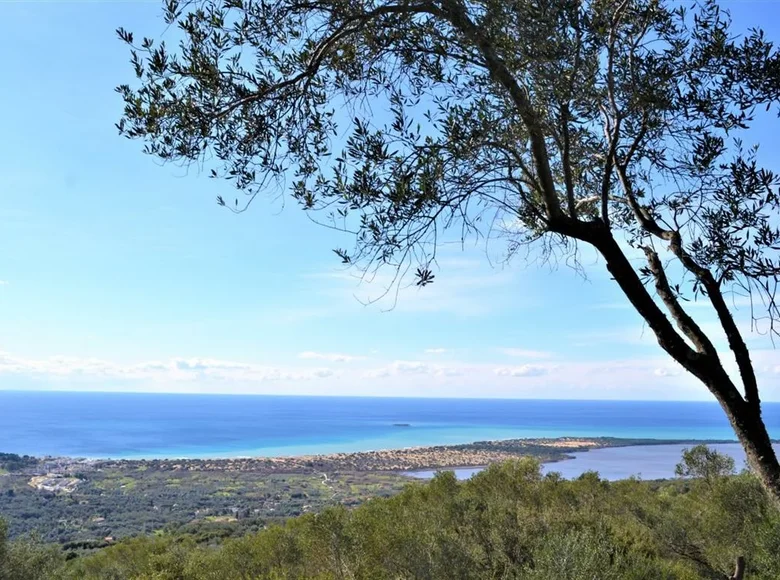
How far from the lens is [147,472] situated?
56938 millimetres

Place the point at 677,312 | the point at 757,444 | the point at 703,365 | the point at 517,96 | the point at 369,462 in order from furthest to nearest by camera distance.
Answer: the point at 369,462 < the point at 517,96 < the point at 677,312 < the point at 703,365 < the point at 757,444

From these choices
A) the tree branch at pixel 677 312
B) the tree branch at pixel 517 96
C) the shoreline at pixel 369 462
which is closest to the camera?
the tree branch at pixel 677 312

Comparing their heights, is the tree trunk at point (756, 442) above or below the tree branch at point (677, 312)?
below

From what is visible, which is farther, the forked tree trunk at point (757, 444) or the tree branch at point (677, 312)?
the tree branch at point (677, 312)

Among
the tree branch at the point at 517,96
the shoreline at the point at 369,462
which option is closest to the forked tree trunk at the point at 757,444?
the tree branch at the point at 517,96

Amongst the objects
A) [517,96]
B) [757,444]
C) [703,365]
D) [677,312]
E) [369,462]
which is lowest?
[369,462]

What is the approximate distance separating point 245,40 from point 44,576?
44.6 ft

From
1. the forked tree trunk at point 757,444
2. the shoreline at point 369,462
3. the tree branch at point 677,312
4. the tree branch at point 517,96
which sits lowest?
the shoreline at point 369,462

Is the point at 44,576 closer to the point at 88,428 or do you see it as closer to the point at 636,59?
the point at 636,59

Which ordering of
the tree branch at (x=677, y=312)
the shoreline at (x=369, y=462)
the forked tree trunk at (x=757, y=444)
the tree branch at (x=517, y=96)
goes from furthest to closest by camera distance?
1. the shoreline at (x=369, y=462)
2. the tree branch at (x=517, y=96)
3. the tree branch at (x=677, y=312)
4. the forked tree trunk at (x=757, y=444)

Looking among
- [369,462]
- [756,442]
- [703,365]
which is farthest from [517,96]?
[369,462]

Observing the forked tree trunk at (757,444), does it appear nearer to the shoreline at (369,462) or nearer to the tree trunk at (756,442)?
the tree trunk at (756,442)

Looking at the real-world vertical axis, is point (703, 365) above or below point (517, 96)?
below

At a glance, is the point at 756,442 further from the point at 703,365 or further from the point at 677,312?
the point at 677,312
